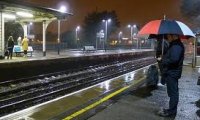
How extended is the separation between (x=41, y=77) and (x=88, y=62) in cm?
973

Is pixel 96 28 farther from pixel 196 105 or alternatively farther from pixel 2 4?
pixel 196 105

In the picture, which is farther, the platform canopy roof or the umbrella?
the platform canopy roof

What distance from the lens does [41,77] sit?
1823 centimetres

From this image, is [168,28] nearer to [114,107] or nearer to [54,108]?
[114,107]

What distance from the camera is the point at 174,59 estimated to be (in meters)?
7.00

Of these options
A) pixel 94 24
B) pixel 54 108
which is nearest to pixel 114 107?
pixel 54 108

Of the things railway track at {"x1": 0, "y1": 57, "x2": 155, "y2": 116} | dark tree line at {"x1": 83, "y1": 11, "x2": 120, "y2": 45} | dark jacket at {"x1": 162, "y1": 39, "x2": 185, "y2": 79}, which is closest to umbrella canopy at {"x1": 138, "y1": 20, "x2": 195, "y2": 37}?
dark jacket at {"x1": 162, "y1": 39, "x2": 185, "y2": 79}

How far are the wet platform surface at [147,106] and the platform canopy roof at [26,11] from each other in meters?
12.7

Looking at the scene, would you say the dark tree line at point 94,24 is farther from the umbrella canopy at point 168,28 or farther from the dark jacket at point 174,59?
the dark jacket at point 174,59

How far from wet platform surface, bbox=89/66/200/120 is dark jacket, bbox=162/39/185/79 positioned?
100 centimetres

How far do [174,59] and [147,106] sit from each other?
1.89m

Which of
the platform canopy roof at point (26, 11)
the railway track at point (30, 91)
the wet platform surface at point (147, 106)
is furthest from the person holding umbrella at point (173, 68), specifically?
the platform canopy roof at point (26, 11)

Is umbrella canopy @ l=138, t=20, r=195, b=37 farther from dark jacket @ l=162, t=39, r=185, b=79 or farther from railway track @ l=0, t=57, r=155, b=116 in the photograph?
railway track @ l=0, t=57, r=155, b=116

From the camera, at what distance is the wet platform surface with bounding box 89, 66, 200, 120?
7285 millimetres
